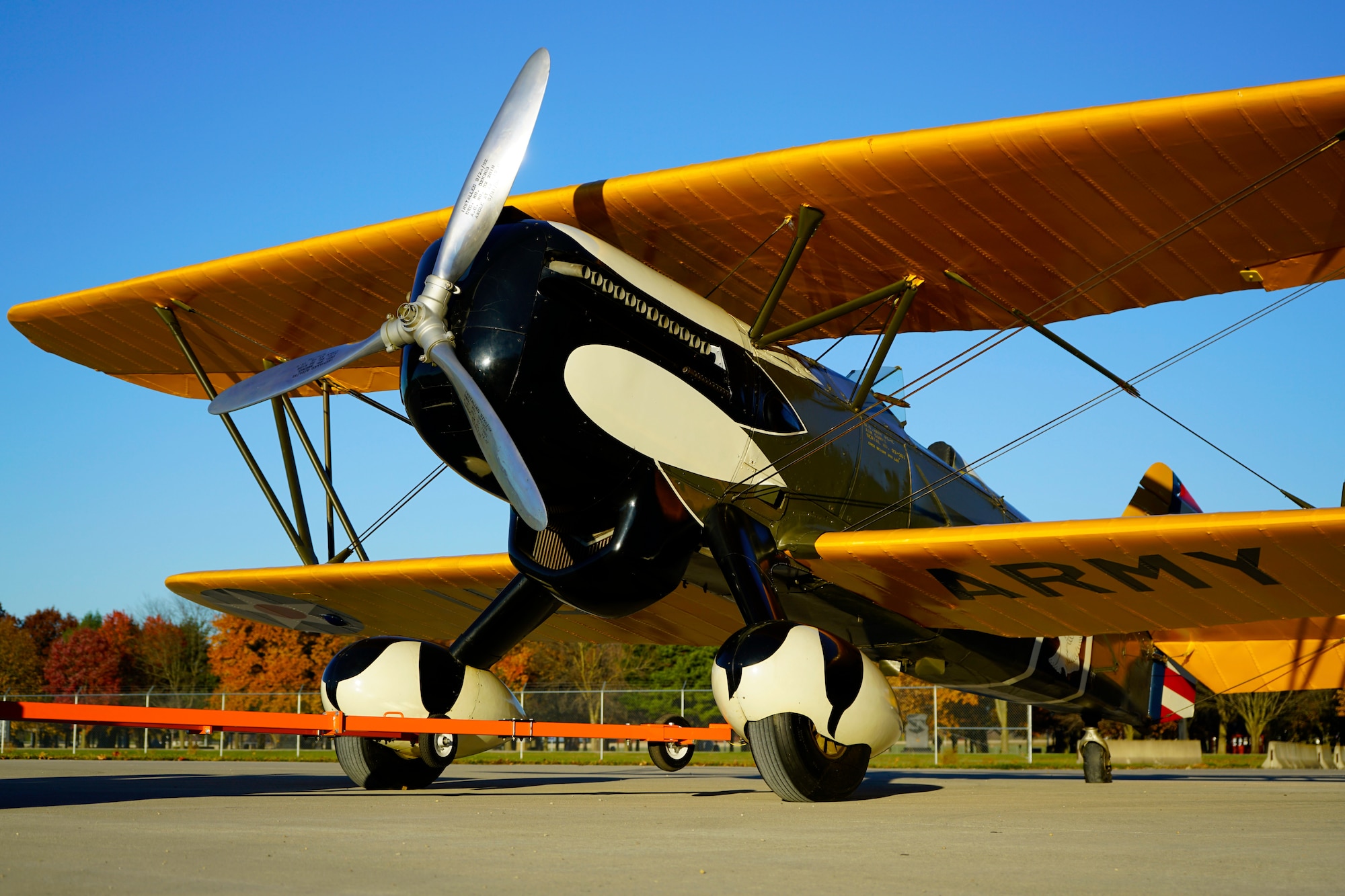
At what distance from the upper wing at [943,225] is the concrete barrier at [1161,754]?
19.4 metres

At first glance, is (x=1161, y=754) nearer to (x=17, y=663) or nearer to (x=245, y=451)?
(x=245, y=451)

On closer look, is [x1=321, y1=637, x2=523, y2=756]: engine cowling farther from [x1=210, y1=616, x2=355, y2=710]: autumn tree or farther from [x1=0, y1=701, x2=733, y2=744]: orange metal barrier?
[x1=210, y1=616, x2=355, y2=710]: autumn tree

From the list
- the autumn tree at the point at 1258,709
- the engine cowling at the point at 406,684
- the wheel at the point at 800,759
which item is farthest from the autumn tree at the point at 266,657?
the wheel at the point at 800,759

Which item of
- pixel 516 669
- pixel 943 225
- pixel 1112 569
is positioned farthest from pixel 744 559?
pixel 516 669

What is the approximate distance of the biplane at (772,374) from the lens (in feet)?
21.8

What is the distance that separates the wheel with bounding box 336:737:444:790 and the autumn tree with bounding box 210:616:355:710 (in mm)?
35264

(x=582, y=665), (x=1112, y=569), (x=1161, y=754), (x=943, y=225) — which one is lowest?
(x=1161, y=754)

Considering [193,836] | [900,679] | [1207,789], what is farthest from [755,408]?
[900,679]

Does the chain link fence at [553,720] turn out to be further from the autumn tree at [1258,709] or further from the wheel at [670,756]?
the wheel at [670,756]

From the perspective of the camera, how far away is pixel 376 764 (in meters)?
8.52

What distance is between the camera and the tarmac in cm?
345

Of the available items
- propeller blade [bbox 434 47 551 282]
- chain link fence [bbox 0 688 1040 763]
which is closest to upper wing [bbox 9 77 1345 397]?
propeller blade [bbox 434 47 551 282]

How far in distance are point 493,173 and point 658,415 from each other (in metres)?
1.77

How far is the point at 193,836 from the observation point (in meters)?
4.73
